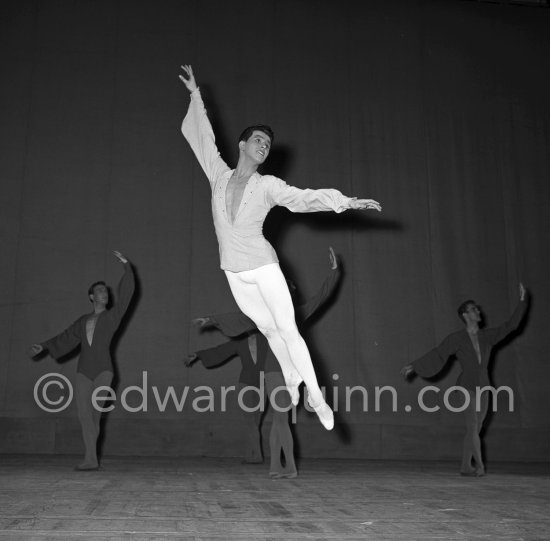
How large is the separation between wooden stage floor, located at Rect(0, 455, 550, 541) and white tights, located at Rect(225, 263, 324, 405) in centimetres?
56

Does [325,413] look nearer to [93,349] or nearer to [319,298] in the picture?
[319,298]

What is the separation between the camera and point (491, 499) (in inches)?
123

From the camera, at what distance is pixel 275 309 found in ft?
9.75

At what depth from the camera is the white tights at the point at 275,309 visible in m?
2.96

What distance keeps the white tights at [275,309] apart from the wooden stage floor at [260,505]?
0.56m

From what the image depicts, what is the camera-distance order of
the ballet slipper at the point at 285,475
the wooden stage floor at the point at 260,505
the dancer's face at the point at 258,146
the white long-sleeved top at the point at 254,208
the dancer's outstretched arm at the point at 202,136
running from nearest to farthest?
1. the wooden stage floor at the point at 260,505
2. the white long-sleeved top at the point at 254,208
3. the dancer's face at the point at 258,146
4. the dancer's outstretched arm at the point at 202,136
5. the ballet slipper at the point at 285,475

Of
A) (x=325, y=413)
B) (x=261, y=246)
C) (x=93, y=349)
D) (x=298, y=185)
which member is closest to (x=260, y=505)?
(x=325, y=413)

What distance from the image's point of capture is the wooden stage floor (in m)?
2.24

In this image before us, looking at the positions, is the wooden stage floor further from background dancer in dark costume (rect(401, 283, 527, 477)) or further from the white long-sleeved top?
the white long-sleeved top

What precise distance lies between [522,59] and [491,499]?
18.2ft

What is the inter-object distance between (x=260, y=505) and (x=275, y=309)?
0.83 m

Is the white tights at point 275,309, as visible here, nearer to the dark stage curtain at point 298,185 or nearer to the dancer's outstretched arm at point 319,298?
the dancer's outstretched arm at point 319,298

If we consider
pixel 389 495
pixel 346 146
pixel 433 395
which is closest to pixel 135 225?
pixel 346 146

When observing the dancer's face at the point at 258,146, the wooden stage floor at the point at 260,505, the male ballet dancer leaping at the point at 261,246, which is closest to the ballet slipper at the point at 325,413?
the male ballet dancer leaping at the point at 261,246
